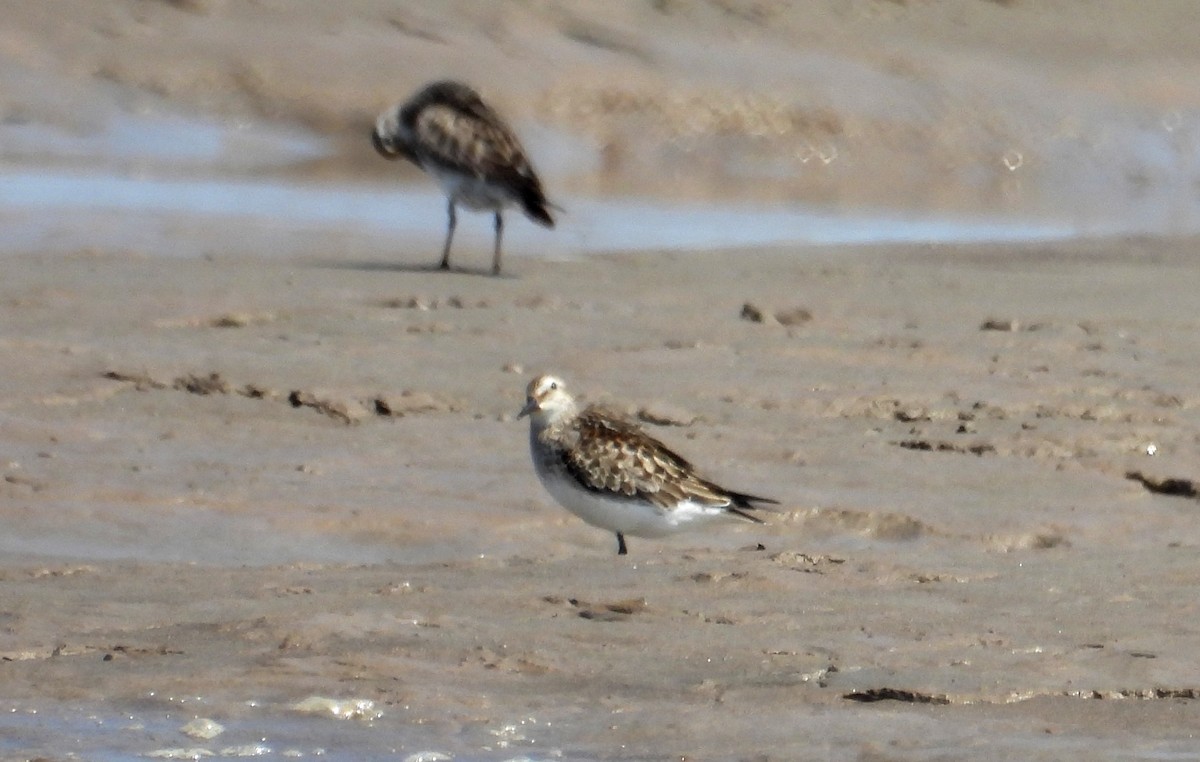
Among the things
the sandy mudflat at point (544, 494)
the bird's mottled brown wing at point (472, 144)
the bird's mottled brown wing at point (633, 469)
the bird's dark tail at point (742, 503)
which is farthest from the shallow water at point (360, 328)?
the bird's mottled brown wing at point (472, 144)

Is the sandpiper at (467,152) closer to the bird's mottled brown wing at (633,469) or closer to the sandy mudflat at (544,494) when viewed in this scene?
the sandy mudflat at (544,494)

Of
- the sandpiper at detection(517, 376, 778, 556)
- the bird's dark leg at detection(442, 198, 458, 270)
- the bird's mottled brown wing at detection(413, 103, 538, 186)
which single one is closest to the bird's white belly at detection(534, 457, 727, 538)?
the sandpiper at detection(517, 376, 778, 556)

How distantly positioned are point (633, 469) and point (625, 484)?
0.32 ft

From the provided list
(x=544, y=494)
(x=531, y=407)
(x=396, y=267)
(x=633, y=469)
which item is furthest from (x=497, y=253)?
(x=633, y=469)

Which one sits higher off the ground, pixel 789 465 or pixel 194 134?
pixel 194 134

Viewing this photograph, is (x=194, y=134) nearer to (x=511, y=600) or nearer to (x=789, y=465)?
(x=789, y=465)

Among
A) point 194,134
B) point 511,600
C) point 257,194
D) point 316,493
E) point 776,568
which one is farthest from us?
point 194,134

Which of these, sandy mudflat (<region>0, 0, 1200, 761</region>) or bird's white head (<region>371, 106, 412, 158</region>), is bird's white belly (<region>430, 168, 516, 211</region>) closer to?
sandy mudflat (<region>0, 0, 1200, 761</region>)

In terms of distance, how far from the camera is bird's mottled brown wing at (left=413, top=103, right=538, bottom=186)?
13.6m

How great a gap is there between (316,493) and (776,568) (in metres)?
1.88

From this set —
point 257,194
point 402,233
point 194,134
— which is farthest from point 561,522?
point 194,134

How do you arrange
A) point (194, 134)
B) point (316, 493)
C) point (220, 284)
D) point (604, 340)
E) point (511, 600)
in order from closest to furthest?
point (511, 600) → point (316, 493) → point (604, 340) → point (220, 284) → point (194, 134)

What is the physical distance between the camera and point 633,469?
Result: 750 cm

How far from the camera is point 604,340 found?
10641 mm
